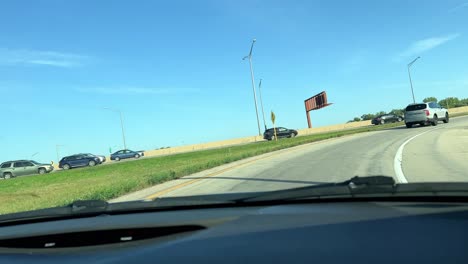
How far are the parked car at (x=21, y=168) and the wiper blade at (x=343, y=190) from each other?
45537 millimetres

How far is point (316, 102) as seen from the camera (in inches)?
3250

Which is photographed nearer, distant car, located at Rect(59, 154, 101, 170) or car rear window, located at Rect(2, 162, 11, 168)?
car rear window, located at Rect(2, 162, 11, 168)

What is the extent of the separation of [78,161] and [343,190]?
5176 cm

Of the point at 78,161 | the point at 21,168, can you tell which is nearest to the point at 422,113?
the point at 78,161

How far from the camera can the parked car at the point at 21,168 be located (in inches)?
1788

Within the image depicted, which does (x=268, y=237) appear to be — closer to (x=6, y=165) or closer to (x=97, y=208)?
(x=97, y=208)

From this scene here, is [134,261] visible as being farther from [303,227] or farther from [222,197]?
[222,197]

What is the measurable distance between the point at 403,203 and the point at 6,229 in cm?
296

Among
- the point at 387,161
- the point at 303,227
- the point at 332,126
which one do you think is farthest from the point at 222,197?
the point at 332,126

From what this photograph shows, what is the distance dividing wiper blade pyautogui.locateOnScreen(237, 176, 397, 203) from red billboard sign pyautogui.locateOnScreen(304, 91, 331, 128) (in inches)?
3044

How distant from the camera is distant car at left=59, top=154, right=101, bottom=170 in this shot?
52.3 m

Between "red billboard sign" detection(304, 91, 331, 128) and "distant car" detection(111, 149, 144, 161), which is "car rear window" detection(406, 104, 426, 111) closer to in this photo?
"distant car" detection(111, 149, 144, 161)

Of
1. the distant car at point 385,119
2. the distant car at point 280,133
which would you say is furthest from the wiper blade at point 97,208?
the distant car at point 385,119

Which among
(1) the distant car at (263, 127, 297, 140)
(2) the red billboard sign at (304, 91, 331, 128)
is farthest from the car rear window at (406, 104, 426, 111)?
(2) the red billboard sign at (304, 91, 331, 128)
